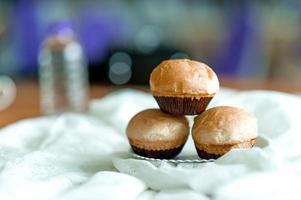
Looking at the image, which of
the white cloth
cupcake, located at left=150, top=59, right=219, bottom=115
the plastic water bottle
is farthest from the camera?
the plastic water bottle

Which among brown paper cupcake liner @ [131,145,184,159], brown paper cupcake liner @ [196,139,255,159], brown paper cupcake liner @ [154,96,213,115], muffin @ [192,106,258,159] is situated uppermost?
brown paper cupcake liner @ [154,96,213,115]

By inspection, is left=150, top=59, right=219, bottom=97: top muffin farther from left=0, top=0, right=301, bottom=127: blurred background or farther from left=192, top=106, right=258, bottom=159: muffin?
left=0, top=0, right=301, bottom=127: blurred background

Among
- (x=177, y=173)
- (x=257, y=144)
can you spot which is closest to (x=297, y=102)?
(x=257, y=144)

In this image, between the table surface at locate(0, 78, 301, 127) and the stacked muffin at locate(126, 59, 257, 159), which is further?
the table surface at locate(0, 78, 301, 127)

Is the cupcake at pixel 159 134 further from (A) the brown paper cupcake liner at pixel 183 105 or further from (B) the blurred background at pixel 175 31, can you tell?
(B) the blurred background at pixel 175 31

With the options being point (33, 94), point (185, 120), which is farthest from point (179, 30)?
point (185, 120)

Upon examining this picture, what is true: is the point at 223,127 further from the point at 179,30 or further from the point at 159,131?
the point at 179,30

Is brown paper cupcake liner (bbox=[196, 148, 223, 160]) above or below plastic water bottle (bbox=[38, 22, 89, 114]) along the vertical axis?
above

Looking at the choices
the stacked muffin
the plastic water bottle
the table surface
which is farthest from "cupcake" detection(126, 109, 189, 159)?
the plastic water bottle
